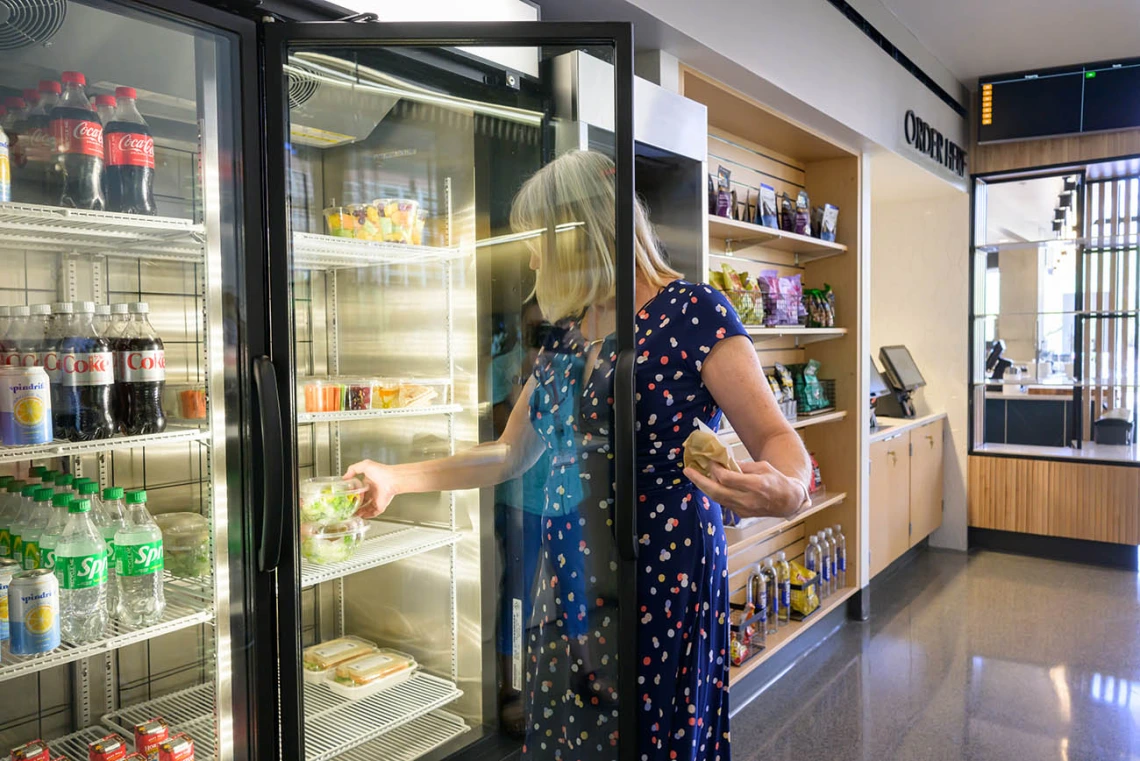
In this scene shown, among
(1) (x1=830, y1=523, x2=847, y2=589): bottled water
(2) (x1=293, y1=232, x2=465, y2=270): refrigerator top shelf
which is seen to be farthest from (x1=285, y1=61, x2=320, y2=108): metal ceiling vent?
(1) (x1=830, y1=523, x2=847, y2=589): bottled water

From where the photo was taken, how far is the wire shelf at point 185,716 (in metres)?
1.69

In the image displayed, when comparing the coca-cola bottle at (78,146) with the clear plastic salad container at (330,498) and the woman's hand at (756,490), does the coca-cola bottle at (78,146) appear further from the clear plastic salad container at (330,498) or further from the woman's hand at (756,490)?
the woman's hand at (756,490)

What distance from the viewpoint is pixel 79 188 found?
1.54 meters

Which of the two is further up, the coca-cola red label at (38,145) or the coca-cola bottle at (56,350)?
the coca-cola red label at (38,145)

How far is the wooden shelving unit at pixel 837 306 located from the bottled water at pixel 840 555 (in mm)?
29

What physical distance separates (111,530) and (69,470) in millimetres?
217

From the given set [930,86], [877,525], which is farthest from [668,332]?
[930,86]

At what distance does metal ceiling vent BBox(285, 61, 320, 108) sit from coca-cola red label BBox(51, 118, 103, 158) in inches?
14.8

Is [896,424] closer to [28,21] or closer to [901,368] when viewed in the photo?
[901,368]

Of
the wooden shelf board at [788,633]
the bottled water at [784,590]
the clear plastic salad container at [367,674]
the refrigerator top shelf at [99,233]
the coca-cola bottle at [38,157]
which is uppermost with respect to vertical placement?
the coca-cola bottle at [38,157]

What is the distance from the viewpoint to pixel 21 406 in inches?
56.5

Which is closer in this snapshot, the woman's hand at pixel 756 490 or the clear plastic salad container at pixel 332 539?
the woman's hand at pixel 756 490

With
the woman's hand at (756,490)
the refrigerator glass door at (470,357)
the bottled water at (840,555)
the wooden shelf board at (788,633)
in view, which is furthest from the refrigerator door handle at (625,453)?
the bottled water at (840,555)

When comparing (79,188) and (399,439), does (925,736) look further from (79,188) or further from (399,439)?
(79,188)
